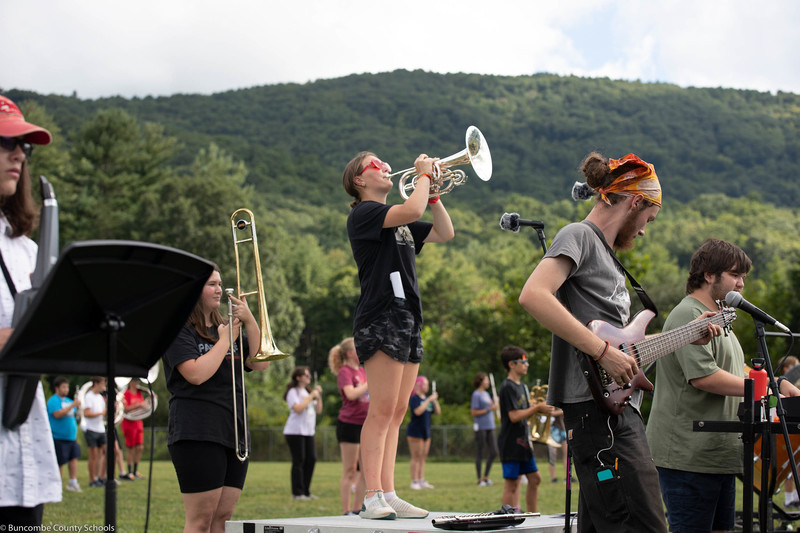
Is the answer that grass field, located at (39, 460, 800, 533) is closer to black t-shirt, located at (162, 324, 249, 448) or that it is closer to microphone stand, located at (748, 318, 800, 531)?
black t-shirt, located at (162, 324, 249, 448)

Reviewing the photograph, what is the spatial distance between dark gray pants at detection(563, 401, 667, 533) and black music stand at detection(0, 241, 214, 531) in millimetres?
2159

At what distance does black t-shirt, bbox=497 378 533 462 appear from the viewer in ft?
34.9

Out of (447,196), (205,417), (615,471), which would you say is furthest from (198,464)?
(447,196)

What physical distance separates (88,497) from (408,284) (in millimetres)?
11892

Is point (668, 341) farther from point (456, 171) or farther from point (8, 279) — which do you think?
point (8, 279)

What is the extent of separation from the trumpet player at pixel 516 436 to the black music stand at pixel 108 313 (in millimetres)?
7501

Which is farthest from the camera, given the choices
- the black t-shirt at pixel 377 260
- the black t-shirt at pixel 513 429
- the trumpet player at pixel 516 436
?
the black t-shirt at pixel 513 429

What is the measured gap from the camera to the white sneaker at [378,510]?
209 inches

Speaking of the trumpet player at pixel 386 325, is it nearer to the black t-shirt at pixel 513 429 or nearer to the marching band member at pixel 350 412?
the black t-shirt at pixel 513 429

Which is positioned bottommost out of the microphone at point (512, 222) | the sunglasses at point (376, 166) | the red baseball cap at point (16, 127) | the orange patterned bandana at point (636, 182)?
the red baseball cap at point (16, 127)

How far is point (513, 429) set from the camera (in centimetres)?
1098

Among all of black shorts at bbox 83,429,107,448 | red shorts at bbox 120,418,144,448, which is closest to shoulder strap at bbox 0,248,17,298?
black shorts at bbox 83,429,107,448

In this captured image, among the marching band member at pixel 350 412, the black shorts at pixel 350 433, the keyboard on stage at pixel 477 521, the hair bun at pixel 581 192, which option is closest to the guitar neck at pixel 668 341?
the hair bun at pixel 581 192

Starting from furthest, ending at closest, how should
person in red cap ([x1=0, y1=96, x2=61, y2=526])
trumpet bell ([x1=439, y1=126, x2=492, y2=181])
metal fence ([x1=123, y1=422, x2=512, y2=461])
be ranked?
metal fence ([x1=123, y1=422, x2=512, y2=461]) → trumpet bell ([x1=439, y1=126, x2=492, y2=181]) → person in red cap ([x1=0, y1=96, x2=61, y2=526])
